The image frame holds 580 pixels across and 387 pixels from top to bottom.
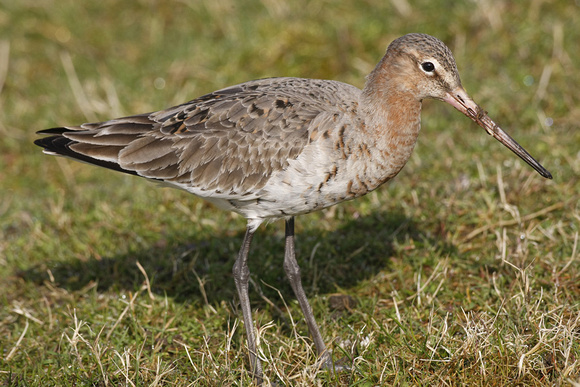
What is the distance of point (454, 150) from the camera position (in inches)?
313

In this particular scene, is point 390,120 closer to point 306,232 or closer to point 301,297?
point 301,297

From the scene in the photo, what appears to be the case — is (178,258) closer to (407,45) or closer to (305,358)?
(305,358)

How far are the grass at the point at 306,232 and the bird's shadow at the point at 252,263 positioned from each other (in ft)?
0.07

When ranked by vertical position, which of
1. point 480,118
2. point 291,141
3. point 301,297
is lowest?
point 301,297

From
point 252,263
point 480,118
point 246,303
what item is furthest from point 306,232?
point 480,118

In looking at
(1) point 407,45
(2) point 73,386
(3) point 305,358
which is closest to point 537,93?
(1) point 407,45

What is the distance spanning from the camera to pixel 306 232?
7047mm

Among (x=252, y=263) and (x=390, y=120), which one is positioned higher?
(x=390, y=120)

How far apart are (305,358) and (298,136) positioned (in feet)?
5.38

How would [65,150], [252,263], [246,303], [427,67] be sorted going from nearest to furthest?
[427,67]
[246,303]
[65,150]
[252,263]

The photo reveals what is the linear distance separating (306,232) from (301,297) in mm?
1454

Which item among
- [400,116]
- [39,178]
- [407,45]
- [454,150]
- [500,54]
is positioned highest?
[407,45]

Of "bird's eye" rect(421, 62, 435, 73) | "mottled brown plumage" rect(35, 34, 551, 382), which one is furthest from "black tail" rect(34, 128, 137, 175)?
"bird's eye" rect(421, 62, 435, 73)

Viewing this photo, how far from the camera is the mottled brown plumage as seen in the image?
5301mm
